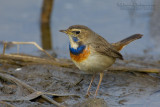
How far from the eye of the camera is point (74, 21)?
10391 mm

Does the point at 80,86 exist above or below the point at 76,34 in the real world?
below

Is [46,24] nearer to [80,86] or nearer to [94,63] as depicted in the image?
[80,86]

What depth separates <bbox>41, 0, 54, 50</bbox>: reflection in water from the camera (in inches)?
371

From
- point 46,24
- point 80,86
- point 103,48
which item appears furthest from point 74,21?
point 103,48

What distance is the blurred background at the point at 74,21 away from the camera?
29.8ft

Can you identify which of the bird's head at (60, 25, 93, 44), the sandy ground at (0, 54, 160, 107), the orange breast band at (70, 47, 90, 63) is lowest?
the sandy ground at (0, 54, 160, 107)

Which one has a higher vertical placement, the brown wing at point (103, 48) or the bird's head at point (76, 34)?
the bird's head at point (76, 34)

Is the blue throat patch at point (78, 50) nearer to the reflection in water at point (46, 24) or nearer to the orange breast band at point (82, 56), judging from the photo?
the orange breast band at point (82, 56)

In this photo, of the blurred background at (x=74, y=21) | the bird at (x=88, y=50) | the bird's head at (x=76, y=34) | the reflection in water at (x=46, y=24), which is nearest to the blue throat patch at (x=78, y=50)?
the bird at (x=88, y=50)

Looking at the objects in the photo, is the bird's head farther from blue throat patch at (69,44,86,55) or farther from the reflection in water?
the reflection in water

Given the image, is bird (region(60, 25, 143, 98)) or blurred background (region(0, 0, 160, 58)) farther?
blurred background (region(0, 0, 160, 58))

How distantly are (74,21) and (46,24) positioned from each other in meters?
0.97

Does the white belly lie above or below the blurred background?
below

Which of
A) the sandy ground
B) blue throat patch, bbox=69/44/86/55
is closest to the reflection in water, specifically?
the sandy ground
